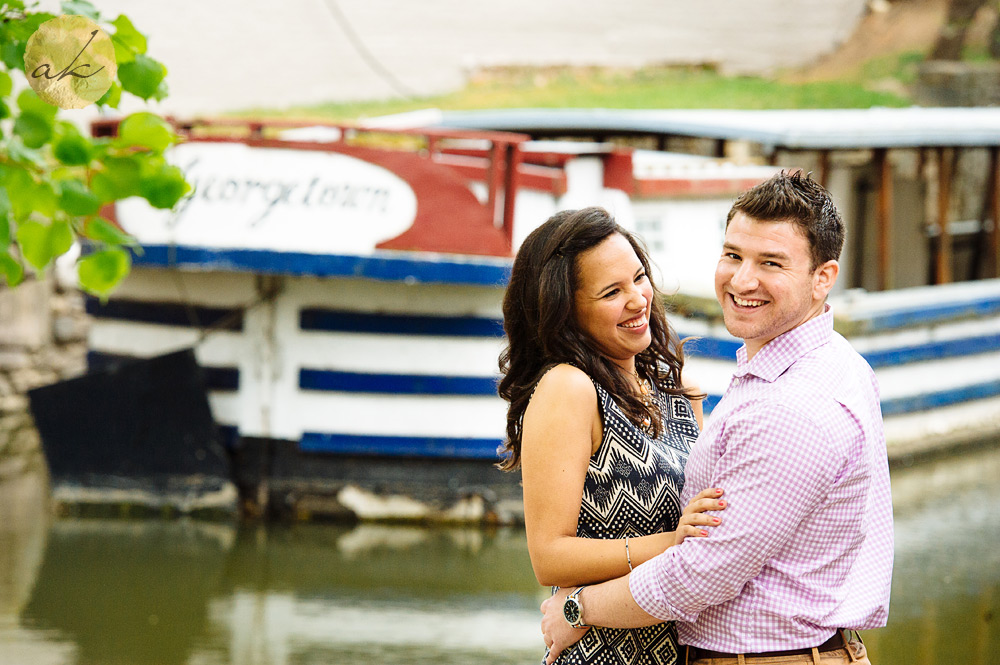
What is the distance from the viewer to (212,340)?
6.44 meters

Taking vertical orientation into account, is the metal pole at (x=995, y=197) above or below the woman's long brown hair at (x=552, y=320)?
below

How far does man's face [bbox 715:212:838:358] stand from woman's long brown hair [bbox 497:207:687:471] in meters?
0.25

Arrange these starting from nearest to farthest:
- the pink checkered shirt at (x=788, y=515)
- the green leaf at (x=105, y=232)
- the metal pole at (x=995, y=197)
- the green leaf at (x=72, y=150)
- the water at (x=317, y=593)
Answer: the pink checkered shirt at (x=788, y=515) < the green leaf at (x=105, y=232) < the green leaf at (x=72, y=150) < the water at (x=317, y=593) < the metal pole at (x=995, y=197)

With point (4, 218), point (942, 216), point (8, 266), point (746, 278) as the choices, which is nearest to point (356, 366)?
point (8, 266)

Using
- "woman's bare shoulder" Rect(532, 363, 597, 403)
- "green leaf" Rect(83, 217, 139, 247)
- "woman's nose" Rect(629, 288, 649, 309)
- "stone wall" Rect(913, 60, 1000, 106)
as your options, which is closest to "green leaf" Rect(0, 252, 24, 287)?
"green leaf" Rect(83, 217, 139, 247)

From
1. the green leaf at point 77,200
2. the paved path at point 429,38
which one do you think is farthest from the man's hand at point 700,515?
the paved path at point 429,38

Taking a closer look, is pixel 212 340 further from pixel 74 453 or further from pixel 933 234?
pixel 933 234

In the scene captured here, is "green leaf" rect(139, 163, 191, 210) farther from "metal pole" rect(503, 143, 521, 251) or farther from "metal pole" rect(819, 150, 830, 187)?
"metal pole" rect(819, 150, 830, 187)

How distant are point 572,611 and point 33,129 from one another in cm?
154

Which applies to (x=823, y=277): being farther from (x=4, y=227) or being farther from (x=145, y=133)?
(x=4, y=227)

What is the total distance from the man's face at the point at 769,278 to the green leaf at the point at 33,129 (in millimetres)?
1497

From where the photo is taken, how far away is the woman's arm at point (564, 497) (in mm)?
1860

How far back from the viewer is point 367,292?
628 cm

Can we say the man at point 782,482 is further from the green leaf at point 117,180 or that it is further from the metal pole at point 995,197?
the metal pole at point 995,197
